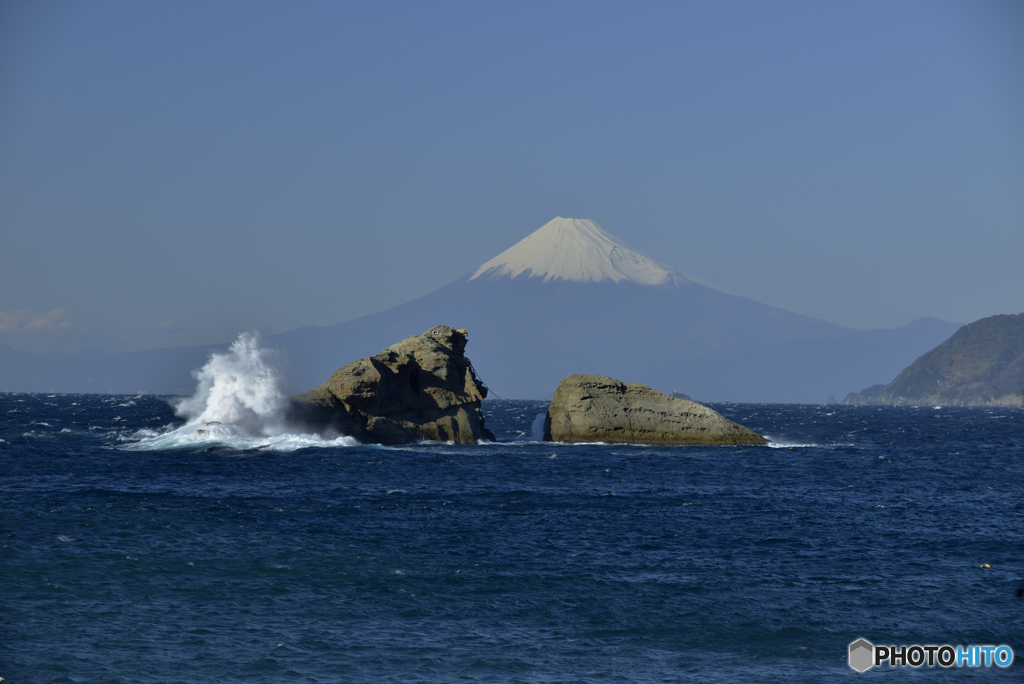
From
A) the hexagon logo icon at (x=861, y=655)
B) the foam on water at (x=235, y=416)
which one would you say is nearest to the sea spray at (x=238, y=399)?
the foam on water at (x=235, y=416)

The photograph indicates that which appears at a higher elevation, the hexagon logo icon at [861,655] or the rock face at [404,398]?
the rock face at [404,398]

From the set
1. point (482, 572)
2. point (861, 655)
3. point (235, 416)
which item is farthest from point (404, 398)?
point (861, 655)

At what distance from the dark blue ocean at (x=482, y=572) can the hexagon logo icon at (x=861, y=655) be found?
0.34 meters

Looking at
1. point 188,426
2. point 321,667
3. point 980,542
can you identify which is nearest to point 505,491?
point 980,542

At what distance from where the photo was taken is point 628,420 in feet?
230

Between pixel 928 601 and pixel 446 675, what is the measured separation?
14.7 meters

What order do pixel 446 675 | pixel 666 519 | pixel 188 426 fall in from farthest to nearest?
pixel 188 426 < pixel 666 519 < pixel 446 675

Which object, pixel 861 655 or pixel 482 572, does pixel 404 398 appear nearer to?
pixel 482 572

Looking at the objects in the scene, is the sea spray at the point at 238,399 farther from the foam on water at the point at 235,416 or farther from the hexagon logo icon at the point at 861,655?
the hexagon logo icon at the point at 861,655

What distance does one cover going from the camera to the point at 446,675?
1897cm

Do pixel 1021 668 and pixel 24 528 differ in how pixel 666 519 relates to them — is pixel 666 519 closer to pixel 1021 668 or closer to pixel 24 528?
pixel 1021 668

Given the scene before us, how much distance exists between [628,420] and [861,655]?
49416 millimetres

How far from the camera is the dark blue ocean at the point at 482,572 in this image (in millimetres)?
20016

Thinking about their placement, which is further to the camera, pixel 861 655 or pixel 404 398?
pixel 404 398
